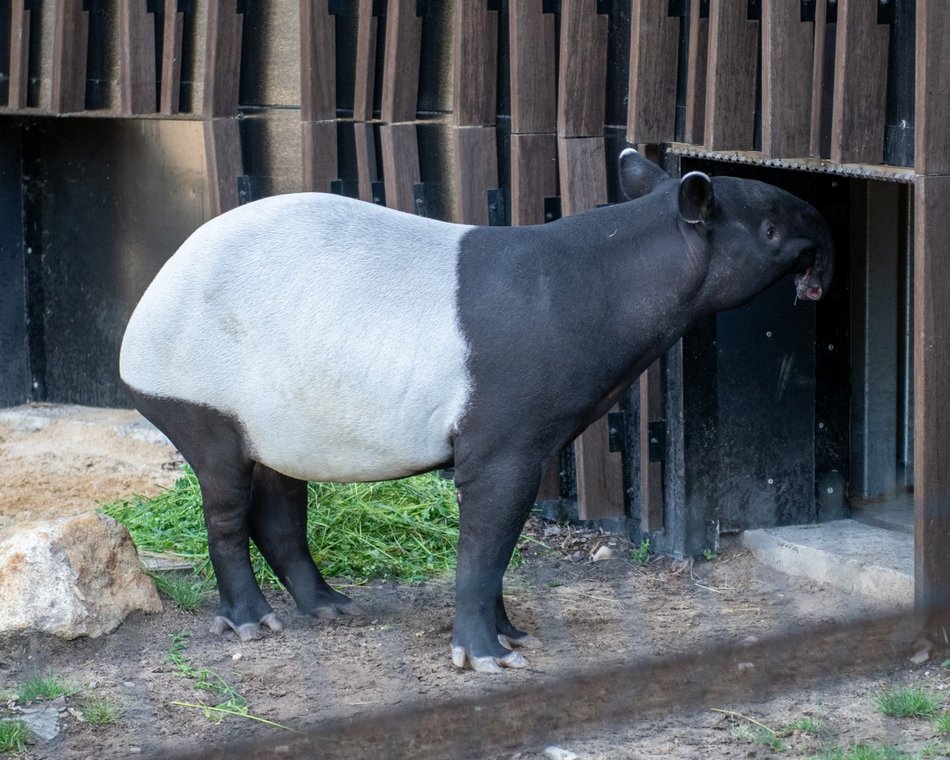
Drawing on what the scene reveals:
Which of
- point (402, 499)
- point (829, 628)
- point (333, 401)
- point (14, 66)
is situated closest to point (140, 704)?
point (333, 401)

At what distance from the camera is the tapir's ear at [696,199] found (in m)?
4.36

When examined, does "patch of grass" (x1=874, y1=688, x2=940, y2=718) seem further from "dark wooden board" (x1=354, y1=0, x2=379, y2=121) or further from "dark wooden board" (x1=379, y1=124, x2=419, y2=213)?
"dark wooden board" (x1=354, y1=0, x2=379, y2=121)

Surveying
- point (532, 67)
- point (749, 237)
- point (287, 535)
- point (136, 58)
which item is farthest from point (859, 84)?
point (136, 58)

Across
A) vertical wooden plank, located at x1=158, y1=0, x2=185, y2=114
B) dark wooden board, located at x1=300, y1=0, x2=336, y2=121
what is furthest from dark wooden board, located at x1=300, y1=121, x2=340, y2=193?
vertical wooden plank, located at x1=158, y1=0, x2=185, y2=114

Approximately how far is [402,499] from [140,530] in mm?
1093

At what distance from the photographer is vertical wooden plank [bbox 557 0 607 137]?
5723 millimetres

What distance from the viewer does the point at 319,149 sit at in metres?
6.80

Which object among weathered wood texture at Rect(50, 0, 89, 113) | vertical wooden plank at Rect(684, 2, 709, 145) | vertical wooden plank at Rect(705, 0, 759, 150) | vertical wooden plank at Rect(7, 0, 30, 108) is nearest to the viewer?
vertical wooden plank at Rect(705, 0, 759, 150)

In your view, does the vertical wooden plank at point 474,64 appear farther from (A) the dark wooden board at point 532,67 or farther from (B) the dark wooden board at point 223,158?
(B) the dark wooden board at point 223,158

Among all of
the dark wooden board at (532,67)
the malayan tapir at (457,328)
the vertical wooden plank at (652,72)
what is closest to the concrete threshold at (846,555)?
the malayan tapir at (457,328)

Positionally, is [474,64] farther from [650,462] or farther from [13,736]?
[13,736]

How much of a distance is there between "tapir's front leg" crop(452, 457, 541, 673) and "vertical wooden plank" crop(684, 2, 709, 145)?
4.99 feet

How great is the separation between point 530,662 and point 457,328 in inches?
42.7

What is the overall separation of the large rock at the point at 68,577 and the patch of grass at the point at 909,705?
2435 millimetres
